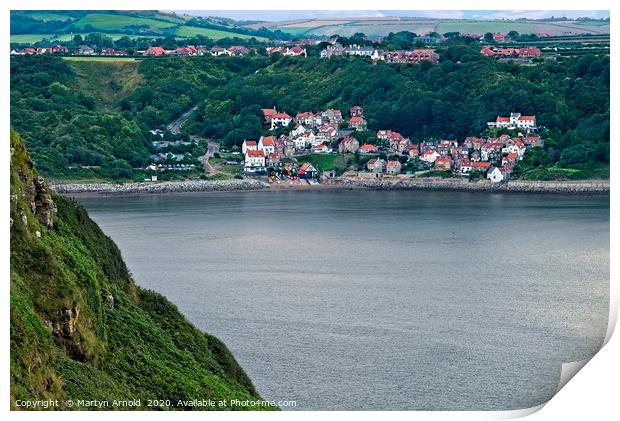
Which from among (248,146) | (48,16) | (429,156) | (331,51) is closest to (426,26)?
(331,51)

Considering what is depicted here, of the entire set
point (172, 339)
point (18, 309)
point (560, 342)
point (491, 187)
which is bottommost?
point (491, 187)

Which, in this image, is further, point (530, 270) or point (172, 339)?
point (530, 270)

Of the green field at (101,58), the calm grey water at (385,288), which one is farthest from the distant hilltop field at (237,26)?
the calm grey water at (385,288)

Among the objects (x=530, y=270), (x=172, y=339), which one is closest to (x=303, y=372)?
(x=172, y=339)

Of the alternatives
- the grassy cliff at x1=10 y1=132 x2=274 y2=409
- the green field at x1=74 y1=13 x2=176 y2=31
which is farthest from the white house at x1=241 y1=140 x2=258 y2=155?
the grassy cliff at x1=10 y1=132 x2=274 y2=409

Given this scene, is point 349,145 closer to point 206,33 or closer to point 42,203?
point 206,33
